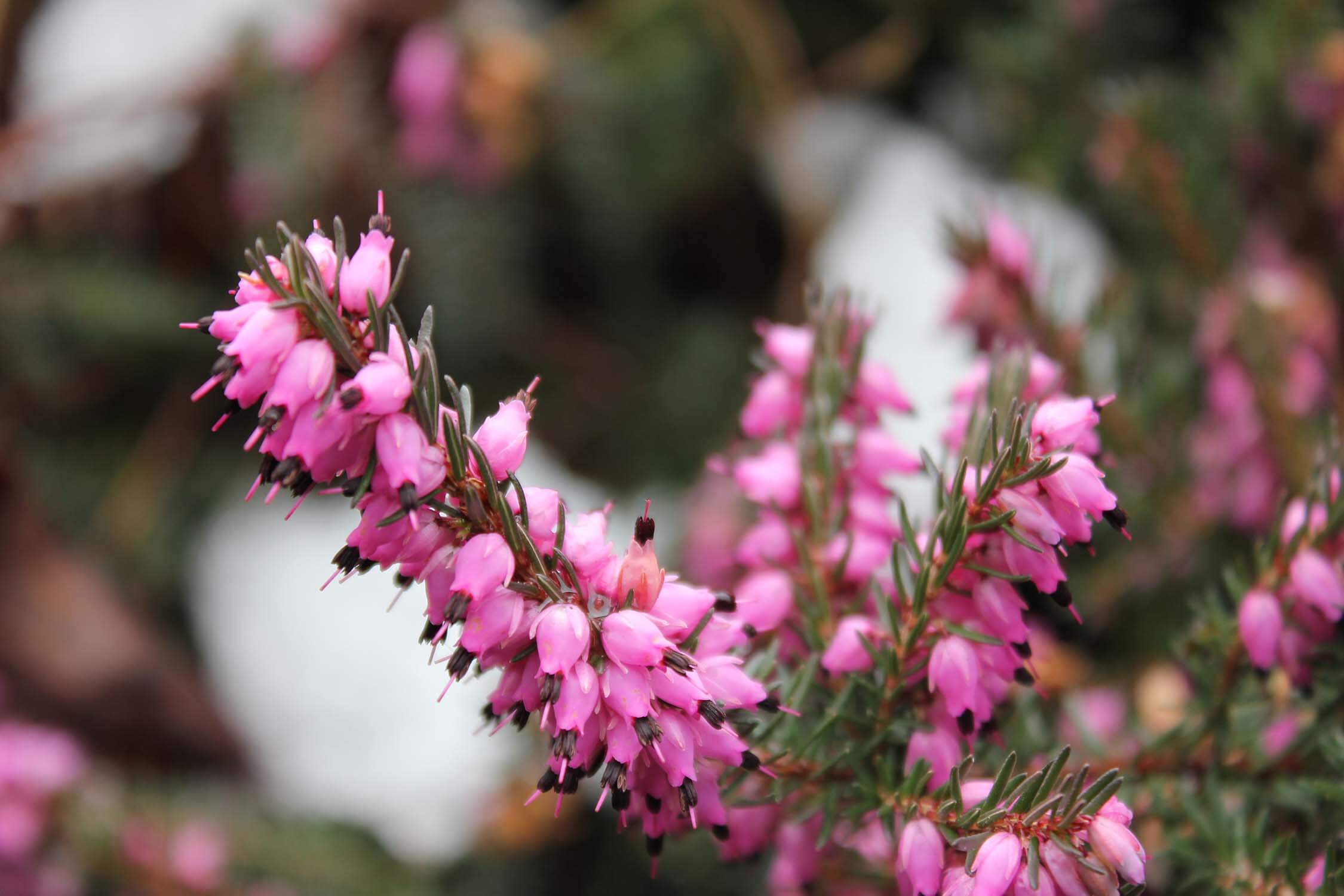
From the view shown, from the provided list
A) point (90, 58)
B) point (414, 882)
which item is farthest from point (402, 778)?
point (90, 58)

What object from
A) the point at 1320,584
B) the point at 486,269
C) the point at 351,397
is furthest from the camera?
the point at 486,269

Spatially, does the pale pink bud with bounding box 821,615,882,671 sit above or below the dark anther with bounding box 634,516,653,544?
below

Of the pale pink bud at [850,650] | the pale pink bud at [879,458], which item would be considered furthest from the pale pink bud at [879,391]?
the pale pink bud at [850,650]

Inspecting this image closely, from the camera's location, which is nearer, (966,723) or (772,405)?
(966,723)

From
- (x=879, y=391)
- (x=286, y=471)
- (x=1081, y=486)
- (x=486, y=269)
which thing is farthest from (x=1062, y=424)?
(x=486, y=269)

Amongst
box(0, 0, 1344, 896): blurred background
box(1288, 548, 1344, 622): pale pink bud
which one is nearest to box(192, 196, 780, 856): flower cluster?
box(1288, 548, 1344, 622): pale pink bud

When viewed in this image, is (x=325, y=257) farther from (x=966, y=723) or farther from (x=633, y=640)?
(x=966, y=723)

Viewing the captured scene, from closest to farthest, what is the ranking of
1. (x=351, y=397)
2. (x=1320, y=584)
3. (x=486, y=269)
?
1. (x=351, y=397)
2. (x=1320, y=584)
3. (x=486, y=269)

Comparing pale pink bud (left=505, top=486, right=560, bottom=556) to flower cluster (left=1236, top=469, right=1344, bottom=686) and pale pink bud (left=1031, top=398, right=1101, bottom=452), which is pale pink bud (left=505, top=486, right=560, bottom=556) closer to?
pale pink bud (left=1031, top=398, right=1101, bottom=452)
